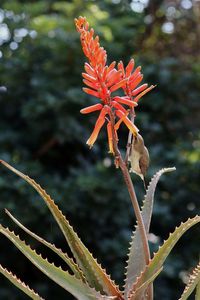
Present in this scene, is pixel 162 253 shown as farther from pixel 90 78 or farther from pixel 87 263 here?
pixel 90 78

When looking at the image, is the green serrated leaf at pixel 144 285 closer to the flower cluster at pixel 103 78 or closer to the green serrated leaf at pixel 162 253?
the green serrated leaf at pixel 162 253

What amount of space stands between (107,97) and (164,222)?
91.8 inches

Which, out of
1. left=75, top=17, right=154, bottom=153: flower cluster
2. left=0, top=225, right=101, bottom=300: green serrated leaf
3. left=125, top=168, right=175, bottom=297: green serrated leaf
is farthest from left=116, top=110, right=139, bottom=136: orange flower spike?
left=0, top=225, right=101, bottom=300: green serrated leaf

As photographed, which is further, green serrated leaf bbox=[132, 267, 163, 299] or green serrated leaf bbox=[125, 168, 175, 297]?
green serrated leaf bbox=[125, 168, 175, 297]

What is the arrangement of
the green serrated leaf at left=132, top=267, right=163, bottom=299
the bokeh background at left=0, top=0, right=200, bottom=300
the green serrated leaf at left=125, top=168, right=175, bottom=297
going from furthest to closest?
the bokeh background at left=0, top=0, right=200, bottom=300 → the green serrated leaf at left=125, top=168, right=175, bottom=297 → the green serrated leaf at left=132, top=267, right=163, bottom=299

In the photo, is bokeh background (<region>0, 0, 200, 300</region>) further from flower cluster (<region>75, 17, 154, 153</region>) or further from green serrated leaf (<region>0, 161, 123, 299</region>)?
flower cluster (<region>75, 17, 154, 153</region>)

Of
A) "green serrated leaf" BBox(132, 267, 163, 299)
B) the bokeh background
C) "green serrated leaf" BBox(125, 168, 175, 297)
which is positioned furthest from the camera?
the bokeh background

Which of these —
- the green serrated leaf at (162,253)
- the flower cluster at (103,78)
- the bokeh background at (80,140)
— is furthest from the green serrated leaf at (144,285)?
the bokeh background at (80,140)

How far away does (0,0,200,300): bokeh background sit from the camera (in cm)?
301

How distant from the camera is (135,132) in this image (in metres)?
0.93

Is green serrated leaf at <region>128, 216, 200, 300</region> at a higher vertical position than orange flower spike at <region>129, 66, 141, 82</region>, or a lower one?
lower

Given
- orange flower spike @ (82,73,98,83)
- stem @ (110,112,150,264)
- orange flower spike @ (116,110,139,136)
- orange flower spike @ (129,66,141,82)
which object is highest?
orange flower spike @ (82,73,98,83)

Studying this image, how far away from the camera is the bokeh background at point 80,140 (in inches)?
118

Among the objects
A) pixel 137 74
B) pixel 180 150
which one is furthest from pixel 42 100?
pixel 137 74
